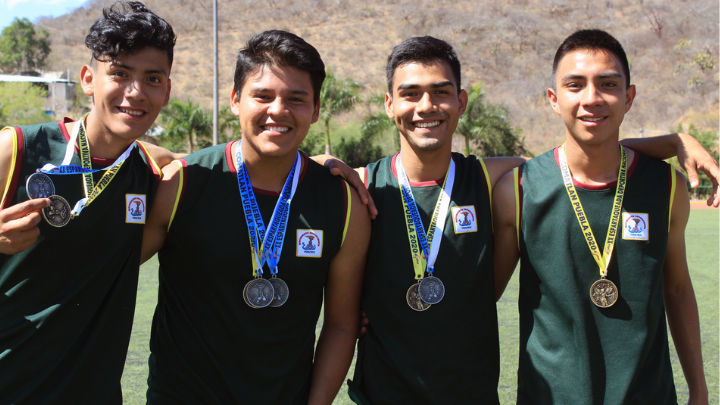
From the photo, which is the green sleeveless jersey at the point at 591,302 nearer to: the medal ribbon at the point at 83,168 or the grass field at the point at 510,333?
the grass field at the point at 510,333

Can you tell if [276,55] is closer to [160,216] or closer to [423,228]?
[160,216]

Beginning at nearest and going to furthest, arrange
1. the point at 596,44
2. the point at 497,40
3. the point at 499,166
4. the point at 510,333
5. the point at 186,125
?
the point at 596,44 < the point at 499,166 < the point at 510,333 < the point at 186,125 < the point at 497,40

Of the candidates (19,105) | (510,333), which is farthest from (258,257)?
(19,105)

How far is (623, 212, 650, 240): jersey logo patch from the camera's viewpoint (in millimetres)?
2852

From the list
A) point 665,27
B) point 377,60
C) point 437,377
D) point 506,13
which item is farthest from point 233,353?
point 506,13

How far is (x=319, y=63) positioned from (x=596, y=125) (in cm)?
144

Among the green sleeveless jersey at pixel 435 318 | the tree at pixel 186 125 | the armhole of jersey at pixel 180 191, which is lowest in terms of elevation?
the green sleeveless jersey at pixel 435 318

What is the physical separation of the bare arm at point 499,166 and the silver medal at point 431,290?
657mm

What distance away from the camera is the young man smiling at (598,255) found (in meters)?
2.79

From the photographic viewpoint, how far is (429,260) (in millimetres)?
2986

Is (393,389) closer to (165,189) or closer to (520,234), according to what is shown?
(520,234)

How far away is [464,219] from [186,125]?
27.3 meters

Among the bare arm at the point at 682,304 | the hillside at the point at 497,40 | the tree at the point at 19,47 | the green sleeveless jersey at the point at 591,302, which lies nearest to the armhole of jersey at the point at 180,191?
the green sleeveless jersey at the point at 591,302

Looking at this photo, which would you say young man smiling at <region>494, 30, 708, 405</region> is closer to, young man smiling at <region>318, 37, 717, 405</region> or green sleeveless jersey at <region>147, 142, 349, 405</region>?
young man smiling at <region>318, 37, 717, 405</region>
